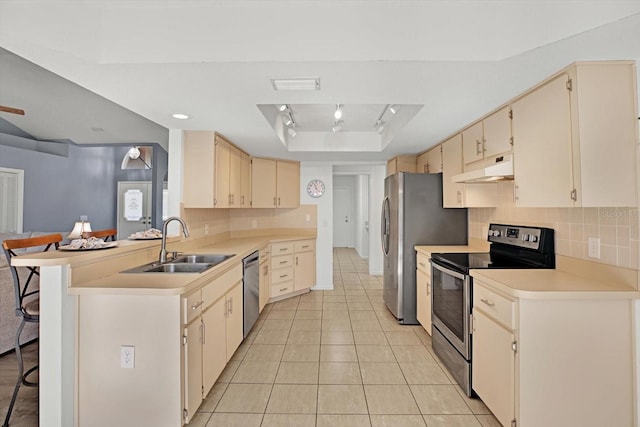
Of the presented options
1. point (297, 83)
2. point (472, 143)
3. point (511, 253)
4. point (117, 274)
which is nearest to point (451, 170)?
point (472, 143)

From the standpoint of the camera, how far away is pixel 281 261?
427cm

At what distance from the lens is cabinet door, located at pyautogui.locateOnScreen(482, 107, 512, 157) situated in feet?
7.24

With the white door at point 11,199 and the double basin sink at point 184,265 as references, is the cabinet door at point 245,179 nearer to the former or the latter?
the double basin sink at point 184,265

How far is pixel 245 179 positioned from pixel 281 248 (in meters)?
1.08

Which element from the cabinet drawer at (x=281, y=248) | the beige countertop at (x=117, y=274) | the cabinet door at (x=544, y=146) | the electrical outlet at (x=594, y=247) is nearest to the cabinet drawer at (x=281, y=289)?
the cabinet drawer at (x=281, y=248)

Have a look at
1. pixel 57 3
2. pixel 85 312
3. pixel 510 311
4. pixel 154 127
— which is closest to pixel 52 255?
pixel 85 312

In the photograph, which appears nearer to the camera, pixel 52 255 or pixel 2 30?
pixel 2 30

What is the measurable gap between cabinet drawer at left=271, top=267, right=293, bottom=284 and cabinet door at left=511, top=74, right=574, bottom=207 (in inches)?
120

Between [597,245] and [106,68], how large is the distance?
A: 9.76 feet

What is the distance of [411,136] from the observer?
3.16m

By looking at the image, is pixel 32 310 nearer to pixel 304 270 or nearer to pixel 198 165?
pixel 198 165

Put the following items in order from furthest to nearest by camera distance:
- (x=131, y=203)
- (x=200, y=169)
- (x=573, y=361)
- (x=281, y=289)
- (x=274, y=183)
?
(x=131, y=203), (x=274, y=183), (x=281, y=289), (x=200, y=169), (x=573, y=361)

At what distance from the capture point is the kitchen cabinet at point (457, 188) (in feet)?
9.28

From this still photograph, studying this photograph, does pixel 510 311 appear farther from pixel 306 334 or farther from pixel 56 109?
pixel 56 109
